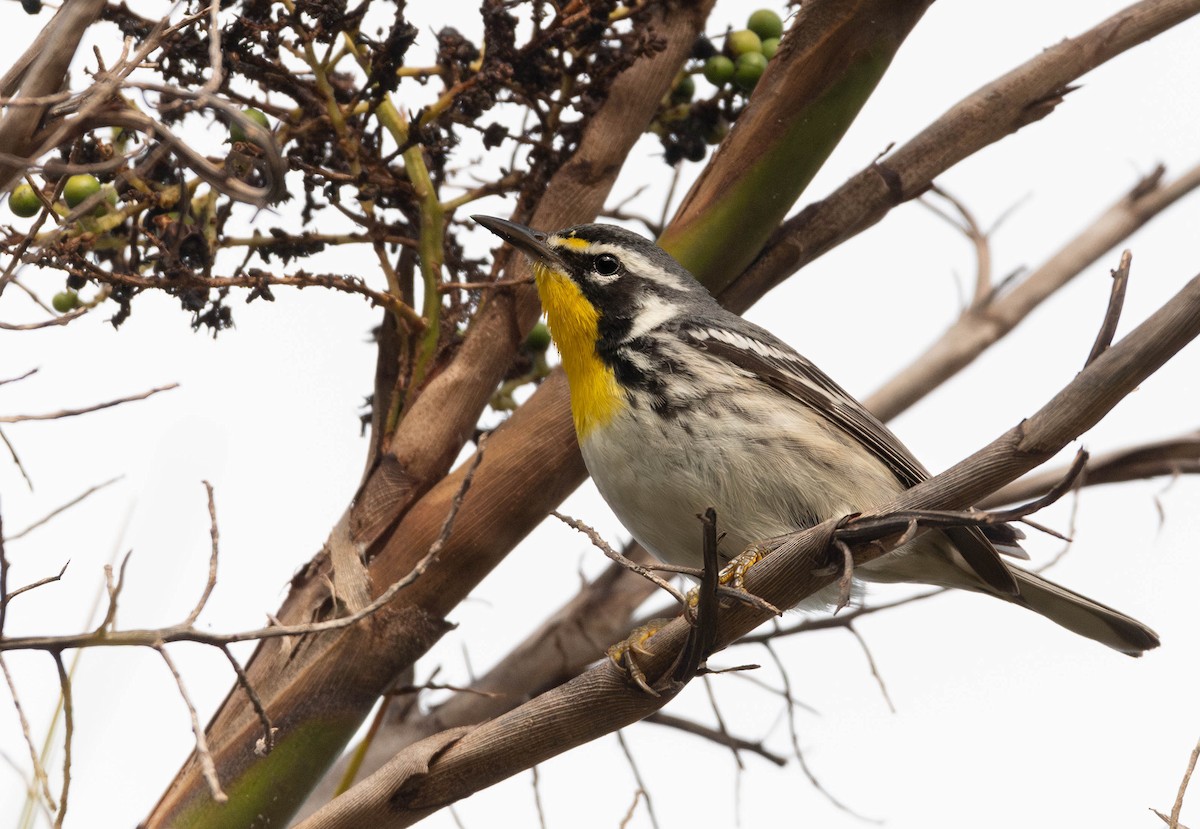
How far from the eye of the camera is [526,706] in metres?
2.92

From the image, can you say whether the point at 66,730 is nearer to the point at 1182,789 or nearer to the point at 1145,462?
the point at 1182,789

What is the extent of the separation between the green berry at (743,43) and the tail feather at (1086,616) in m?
1.86

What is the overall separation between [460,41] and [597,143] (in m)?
0.65

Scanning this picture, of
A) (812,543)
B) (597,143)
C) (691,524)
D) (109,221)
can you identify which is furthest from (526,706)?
(597,143)

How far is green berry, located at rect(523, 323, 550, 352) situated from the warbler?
162mm

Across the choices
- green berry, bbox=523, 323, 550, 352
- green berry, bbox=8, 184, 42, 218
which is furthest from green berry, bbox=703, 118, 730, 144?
green berry, bbox=8, 184, 42, 218

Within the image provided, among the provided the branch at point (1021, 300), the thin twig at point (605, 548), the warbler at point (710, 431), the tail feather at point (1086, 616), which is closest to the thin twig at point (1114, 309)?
the thin twig at point (605, 548)

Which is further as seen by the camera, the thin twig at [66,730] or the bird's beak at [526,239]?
the bird's beak at [526,239]

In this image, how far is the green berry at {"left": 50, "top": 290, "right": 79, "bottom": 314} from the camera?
354cm

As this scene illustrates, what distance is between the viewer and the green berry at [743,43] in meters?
4.12

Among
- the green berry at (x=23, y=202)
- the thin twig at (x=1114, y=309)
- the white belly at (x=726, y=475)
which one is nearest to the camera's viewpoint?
the thin twig at (x=1114, y=309)

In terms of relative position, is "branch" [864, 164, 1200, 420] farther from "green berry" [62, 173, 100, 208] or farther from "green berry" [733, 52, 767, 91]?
"green berry" [62, 173, 100, 208]

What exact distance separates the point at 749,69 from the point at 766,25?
0.94 feet

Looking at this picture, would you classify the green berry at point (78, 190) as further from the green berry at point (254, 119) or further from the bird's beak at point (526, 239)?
the bird's beak at point (526, 239)
